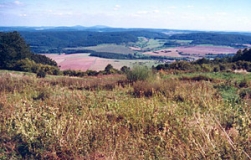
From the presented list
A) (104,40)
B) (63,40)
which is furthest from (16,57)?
(104,40)

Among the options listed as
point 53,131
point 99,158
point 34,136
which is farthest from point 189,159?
point 34,136

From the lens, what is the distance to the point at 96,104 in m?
7.30

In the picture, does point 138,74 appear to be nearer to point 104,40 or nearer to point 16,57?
point 16,57

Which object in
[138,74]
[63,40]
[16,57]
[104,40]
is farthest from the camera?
[104,40]

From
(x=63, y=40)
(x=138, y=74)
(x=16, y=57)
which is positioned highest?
(x=138, y=74)

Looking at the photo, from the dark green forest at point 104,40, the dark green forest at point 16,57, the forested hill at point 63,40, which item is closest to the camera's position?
the dark green forest at point 16,57

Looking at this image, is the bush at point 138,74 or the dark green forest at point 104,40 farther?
the dark green forest at point 104,40

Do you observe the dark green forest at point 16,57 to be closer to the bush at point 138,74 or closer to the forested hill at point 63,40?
the bush at point 138,74

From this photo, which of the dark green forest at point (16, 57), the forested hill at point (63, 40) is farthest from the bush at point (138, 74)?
the forested hill at point (63, 40)

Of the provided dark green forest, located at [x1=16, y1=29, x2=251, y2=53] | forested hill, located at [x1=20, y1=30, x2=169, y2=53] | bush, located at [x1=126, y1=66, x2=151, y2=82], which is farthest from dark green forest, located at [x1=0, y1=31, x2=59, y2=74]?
forested hill, located at [x1=20, y1=30, x2=169, y2=53]

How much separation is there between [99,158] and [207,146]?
1491 millimetres

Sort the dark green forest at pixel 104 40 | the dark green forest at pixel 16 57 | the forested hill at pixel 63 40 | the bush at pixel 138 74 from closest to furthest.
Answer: the bush at pixel 138 74 < the dark green forest at pixel 16 57 < the dark green forest at pixel 104 40 < the forested hill at pixel 63 40

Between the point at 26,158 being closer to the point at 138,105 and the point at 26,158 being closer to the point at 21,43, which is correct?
the point at 138,105

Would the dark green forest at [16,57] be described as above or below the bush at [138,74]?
below
